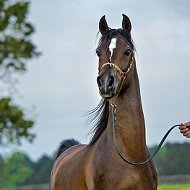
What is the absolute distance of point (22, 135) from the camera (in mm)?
37125

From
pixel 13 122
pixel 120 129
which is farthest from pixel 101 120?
pixel 13 122

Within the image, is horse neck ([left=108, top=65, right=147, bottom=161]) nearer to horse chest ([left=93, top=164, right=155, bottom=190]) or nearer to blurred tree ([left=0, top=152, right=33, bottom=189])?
horse chest ([left=93, top=164, right=155, bottom=190])

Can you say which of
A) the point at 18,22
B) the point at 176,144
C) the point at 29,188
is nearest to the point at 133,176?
the point at 29,188

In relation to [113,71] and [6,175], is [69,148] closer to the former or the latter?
[113,71]

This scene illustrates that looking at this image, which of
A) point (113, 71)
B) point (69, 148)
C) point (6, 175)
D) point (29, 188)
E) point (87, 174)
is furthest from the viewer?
point (6, 175)

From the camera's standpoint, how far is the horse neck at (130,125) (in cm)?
964

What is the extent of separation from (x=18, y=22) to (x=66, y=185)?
2884 cm

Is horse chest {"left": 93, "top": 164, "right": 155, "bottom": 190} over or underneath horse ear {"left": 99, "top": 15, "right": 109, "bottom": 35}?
underneath

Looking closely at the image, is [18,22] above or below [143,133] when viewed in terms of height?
above

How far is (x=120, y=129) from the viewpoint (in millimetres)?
9680

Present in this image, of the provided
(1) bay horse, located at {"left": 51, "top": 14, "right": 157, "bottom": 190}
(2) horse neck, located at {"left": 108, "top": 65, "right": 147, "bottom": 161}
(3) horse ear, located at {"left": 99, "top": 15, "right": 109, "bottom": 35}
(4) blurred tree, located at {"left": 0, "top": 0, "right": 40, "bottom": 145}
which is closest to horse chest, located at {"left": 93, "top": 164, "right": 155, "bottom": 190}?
(1) bay horse, located at {"left": 51, "top": 14, "right": 157, "bottom": 190}

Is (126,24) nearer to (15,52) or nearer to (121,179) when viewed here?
(121,179)

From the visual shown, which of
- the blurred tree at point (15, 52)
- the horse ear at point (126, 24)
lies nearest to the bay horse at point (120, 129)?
the horse ear at point (126, 24)

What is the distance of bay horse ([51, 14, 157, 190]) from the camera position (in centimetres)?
938
